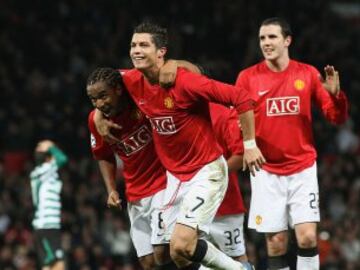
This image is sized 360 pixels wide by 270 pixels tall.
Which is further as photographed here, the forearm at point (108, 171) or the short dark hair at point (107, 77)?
the forearm at point (108, 171)

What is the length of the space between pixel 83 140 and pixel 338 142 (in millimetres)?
5087

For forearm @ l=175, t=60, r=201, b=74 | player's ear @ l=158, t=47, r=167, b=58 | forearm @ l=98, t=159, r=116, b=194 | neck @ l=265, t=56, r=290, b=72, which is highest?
player's ear @ l=158, t=47, r=167, b=58

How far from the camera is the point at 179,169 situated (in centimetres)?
743

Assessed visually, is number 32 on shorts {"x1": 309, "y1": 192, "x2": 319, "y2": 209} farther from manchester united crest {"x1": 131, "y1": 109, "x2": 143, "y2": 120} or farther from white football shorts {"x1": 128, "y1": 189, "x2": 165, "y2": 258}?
manchester united crest {"x1": 131, "y1": 109, "x2": 143, "y2": 120}

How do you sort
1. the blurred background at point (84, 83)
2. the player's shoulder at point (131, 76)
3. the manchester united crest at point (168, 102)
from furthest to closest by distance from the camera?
the blurred background at point (84, 83) < the player's shoulder at point (131, 76) < the manchester united crest at point (168, 102)

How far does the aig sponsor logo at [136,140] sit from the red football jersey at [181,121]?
0.35m

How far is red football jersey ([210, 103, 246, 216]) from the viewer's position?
26.4ft

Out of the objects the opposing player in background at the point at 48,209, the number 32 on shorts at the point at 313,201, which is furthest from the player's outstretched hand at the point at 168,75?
the opposing player in background at the point at 48,209

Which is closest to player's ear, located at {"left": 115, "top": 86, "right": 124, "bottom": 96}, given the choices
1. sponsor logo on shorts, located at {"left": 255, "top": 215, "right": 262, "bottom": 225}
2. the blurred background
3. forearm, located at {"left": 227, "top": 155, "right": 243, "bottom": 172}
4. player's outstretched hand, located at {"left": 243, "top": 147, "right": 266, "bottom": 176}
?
forearm, located at {"left": 227, "top": 155, "right": 243, "bottom": 172}

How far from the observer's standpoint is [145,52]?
7.29 m

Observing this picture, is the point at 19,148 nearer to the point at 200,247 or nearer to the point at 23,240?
the point at 23,240

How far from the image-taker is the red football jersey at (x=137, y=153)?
7.91 metres

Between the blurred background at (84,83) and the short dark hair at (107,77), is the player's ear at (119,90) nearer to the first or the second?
the short dark hair at (107,77)

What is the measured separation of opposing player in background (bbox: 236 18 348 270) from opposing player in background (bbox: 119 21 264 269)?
85 cm
